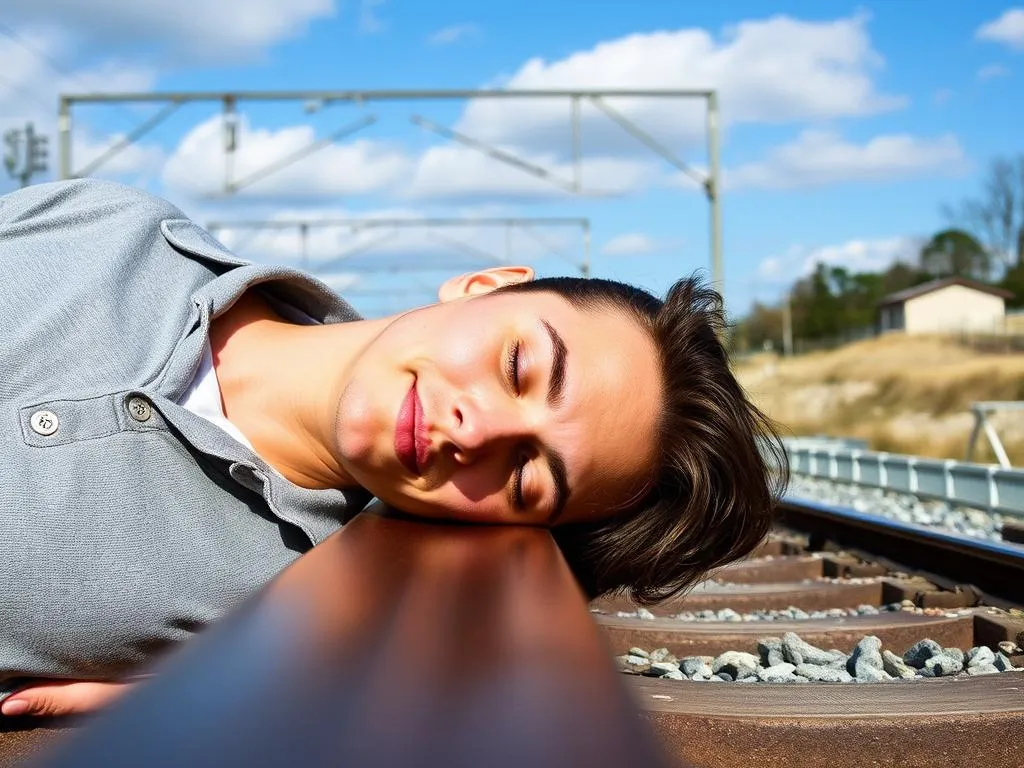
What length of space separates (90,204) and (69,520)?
1.12 metres

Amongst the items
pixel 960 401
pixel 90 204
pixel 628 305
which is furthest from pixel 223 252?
pixel 960 401

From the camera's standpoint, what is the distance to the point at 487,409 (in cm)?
215

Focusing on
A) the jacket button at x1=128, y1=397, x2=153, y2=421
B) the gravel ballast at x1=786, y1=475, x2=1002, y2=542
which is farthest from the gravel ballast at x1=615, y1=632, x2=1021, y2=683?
the gravel ballast at x1=786, y1=475, x2=1002, y2=542

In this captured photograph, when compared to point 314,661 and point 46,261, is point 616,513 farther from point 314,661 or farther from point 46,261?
point 314,661

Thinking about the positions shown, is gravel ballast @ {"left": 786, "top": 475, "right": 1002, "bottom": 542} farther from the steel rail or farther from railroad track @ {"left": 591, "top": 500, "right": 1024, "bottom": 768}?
railroad track @ {"left": 591, "top": 500, "right": 1024, "bottom": 768}

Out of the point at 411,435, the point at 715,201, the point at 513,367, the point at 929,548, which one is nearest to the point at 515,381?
the point at 513,367

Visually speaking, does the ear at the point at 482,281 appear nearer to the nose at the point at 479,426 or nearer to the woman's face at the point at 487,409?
the woman's face at the point at 487,409

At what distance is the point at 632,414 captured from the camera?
2428 mm

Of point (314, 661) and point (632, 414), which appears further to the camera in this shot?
point (632, 414)

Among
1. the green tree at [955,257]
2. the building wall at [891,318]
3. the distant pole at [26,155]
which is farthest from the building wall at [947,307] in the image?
the distant pole at [26,155]

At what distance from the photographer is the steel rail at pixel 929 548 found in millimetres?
3439

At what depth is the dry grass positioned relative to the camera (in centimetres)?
2969

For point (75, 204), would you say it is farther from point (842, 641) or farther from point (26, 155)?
point (26, 155)

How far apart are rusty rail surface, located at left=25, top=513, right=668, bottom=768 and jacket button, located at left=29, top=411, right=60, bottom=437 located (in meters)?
1.11
